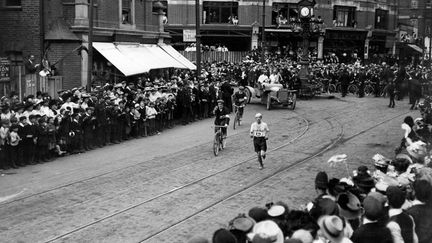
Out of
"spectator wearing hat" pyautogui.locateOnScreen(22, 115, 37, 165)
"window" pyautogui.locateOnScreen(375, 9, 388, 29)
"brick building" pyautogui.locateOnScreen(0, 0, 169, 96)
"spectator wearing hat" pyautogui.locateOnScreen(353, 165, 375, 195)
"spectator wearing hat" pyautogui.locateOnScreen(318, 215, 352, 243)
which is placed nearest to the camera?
"spectator wearing hat" pyautogui.locateOnScreen(318, 215, 352, 243)

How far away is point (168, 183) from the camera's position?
43.8 ft

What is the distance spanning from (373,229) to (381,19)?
5656cm

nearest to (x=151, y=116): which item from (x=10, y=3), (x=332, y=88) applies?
(x=10, y=3)

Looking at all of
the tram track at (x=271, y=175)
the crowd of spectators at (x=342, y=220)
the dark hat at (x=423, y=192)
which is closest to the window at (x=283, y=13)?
the tram track at (x=271, y=175)

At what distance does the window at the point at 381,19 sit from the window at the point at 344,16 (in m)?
3.97

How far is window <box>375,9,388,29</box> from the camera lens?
58.4 meters

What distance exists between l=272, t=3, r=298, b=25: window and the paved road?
30.6 meters

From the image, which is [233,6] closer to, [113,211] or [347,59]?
[347,59]

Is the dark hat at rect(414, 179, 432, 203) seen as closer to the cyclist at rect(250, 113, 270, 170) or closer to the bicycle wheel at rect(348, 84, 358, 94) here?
the cyclist at rect(250, 113, 270, 170)

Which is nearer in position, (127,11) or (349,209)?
(349,209)

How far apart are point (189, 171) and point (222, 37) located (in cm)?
3785

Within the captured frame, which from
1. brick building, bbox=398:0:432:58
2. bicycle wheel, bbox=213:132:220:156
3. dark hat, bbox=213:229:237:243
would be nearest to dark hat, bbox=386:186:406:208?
dark hat, bbox=213:229:237:243

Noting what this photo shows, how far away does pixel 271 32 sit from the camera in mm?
51406

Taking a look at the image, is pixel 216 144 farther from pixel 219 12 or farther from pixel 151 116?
pixel 219 12
